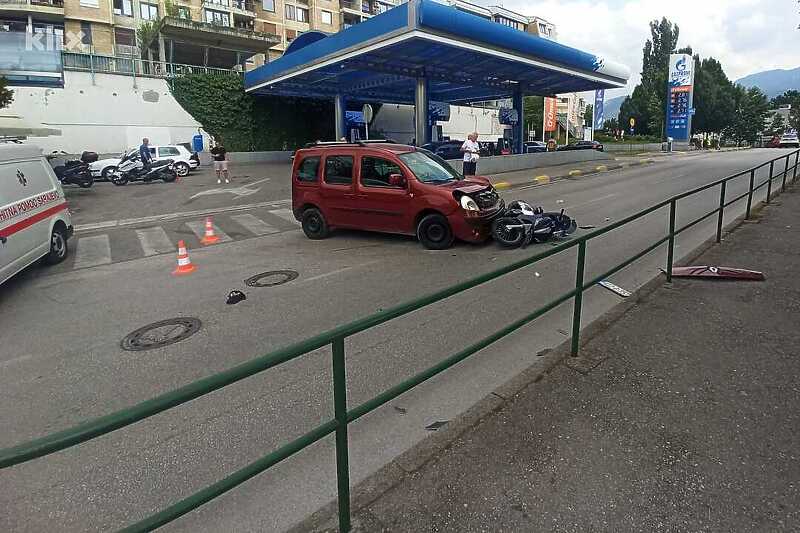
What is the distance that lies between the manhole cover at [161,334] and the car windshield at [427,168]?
4730 mm

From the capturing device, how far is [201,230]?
490 inches

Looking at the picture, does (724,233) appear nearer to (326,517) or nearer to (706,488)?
(706,488)

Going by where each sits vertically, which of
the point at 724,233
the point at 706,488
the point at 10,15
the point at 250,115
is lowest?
the point at 706,488

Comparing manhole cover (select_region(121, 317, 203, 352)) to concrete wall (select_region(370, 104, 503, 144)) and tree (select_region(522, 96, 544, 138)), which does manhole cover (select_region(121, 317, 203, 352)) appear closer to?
concrete wall (select_region(370, 104, 503, 144))

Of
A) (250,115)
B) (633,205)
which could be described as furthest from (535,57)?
(250,115)

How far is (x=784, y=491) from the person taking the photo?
2.68 meters

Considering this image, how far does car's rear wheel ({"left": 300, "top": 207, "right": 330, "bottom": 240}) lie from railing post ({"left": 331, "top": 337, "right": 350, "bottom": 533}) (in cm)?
811

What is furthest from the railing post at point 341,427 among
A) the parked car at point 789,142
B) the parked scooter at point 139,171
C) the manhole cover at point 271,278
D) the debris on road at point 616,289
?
the parked car at point 789,142

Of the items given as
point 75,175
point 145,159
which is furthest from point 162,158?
point 75,175

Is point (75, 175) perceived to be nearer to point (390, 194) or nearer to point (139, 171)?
point (139, 171)

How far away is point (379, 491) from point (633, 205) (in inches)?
499

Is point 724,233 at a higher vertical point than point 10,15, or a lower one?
lower

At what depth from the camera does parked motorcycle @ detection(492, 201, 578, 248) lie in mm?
8562

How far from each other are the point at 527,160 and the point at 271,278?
2186cm
